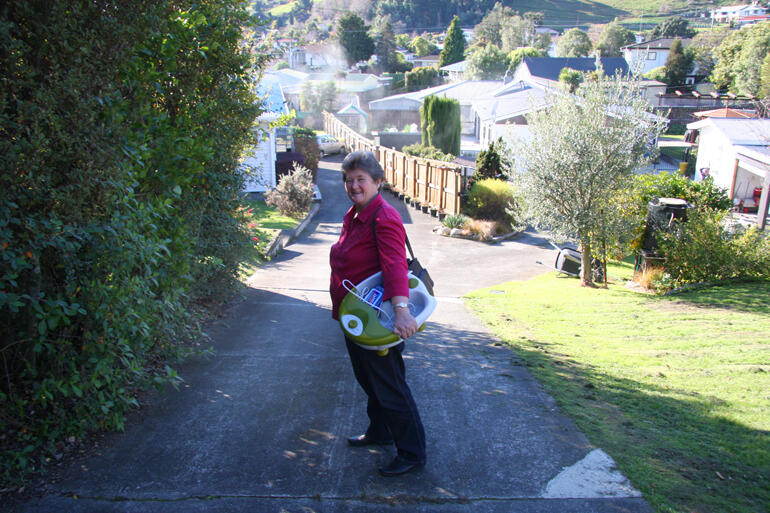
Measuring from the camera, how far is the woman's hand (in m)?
2.92

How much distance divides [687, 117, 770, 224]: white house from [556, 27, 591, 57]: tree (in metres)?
56.2

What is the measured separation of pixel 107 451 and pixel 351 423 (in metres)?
1.43

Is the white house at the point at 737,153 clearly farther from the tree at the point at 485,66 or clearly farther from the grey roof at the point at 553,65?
the tree at the point at 485,66

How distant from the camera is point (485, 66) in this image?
243 feet

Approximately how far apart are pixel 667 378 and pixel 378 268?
3.21m

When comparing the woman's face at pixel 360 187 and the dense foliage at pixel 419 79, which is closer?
the woman's face at pixel 360 187

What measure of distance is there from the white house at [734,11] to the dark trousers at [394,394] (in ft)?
509

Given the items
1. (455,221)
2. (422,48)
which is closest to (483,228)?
(455,221)

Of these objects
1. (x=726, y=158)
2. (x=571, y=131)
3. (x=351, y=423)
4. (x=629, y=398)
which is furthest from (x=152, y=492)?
(x=726, y=158)

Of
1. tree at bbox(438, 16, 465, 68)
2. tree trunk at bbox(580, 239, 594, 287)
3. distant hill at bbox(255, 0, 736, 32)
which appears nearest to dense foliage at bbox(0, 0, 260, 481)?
tree trunk at bbox(580, 239, 594, 287)

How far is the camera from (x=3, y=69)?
2.84m

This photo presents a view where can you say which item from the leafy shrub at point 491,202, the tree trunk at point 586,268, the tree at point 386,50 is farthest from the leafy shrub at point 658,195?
the tree at point 386,50

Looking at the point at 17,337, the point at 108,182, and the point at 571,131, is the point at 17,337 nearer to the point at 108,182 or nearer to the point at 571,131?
the point at 108,182

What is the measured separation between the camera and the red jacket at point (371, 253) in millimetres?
2990
